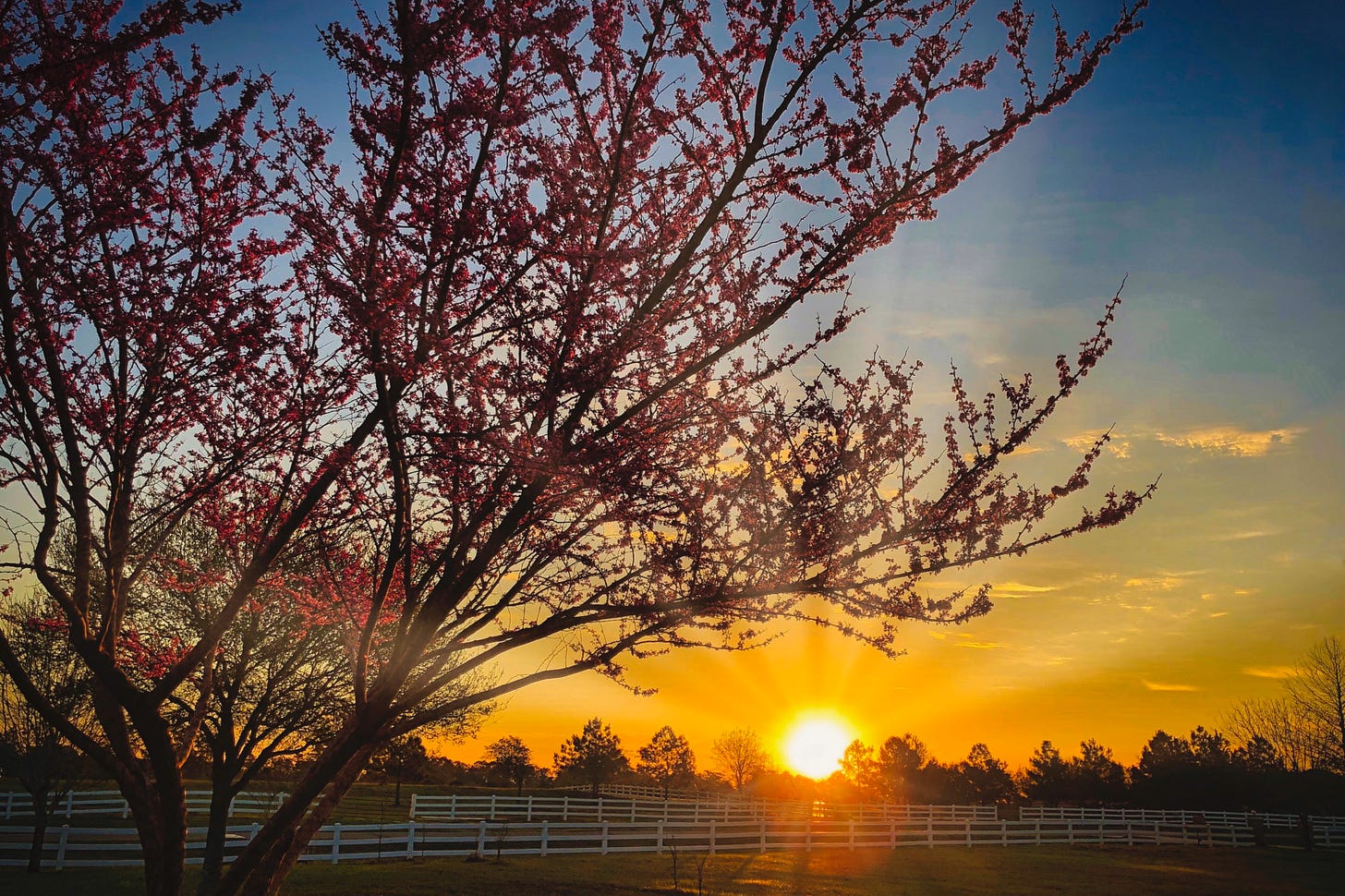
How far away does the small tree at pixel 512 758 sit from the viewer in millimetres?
60750

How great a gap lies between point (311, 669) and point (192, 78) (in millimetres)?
11443

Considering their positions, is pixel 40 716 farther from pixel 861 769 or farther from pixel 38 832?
pixel 861 769

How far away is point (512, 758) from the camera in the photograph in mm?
61000

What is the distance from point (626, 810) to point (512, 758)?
92.7 ft

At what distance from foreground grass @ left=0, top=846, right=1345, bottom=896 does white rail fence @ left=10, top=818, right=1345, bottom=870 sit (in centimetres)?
Result: 55

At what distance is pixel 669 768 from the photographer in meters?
75.8

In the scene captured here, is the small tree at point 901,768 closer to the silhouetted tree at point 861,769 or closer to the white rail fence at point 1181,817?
the silhouetted tree at point 861,769

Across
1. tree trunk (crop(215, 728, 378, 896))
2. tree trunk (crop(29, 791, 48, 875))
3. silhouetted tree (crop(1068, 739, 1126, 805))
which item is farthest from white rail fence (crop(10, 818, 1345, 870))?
silhouetted tree (crop(1068, 739, 1126, 805))

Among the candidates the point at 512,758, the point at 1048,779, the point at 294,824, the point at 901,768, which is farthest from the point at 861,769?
the point at 294,824

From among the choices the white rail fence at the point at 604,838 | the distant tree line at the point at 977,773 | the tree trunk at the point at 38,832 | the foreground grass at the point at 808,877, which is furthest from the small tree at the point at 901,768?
the tree trunk at the point at 38,832

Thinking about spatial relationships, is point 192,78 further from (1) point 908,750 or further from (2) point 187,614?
(1) point 908,750

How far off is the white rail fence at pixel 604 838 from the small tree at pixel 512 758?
32.8 meters

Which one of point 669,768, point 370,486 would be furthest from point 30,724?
point 669,768

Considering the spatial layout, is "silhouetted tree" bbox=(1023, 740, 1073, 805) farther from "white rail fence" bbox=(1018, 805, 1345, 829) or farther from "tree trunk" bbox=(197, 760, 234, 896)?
"tree trunk" bbox=(197, 760, 234, 896)
